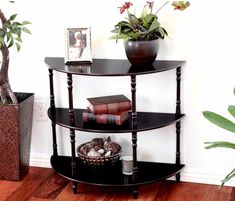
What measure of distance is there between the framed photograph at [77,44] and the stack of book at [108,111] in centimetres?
24

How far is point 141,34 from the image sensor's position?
237 centimetres

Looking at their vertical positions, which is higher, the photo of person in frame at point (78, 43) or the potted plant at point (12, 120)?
the photo of person in frame at point (78, 43)

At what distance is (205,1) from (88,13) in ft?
2.08

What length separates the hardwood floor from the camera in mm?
2551

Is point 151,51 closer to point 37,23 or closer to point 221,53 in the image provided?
point 221,53

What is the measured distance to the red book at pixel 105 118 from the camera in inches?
97.1

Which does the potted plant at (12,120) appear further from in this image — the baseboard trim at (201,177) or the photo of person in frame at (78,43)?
the baseboard trim at (201,177)

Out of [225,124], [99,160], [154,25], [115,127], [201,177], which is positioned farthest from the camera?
[201,177]

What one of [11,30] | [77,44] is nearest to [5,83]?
[11,30]

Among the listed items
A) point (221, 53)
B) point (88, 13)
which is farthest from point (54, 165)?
point (221, 53)

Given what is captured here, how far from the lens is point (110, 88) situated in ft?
8.90

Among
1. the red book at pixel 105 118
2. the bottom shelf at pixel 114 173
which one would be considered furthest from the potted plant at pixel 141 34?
the bottom shelf at pixel 114 173

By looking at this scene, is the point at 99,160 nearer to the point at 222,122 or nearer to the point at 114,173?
the point at 114,173

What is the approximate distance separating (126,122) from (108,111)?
115 millimetres
